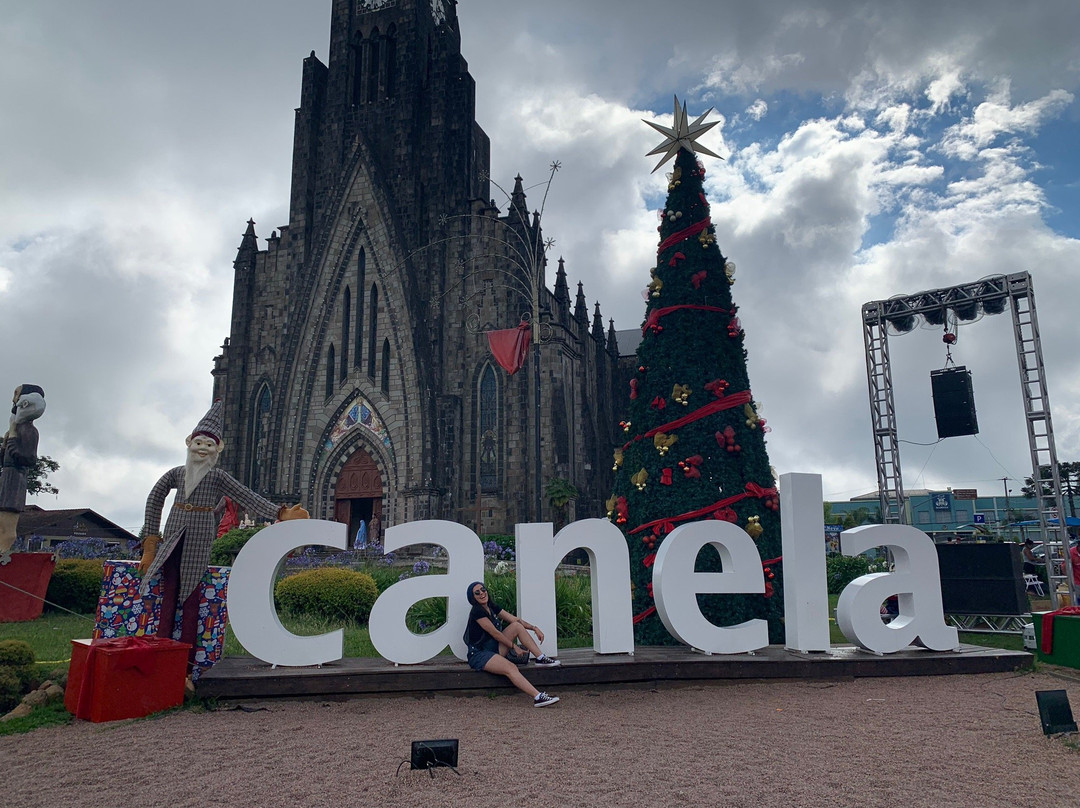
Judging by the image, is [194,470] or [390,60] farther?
[390,60]

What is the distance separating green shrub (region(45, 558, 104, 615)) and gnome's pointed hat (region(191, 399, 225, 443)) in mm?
7538

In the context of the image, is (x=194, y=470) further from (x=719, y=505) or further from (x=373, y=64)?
(x=373, y=64)

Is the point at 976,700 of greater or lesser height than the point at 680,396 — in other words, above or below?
below

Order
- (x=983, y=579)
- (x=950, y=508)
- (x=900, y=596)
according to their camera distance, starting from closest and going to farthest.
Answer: (x=900, y=596)
(x=983, y=579)
(x=950, y=508)

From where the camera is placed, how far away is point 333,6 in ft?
115

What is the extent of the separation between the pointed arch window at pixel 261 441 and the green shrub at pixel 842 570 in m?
21.3

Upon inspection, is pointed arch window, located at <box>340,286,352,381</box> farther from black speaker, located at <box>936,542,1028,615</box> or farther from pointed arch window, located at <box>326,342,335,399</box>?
black speaker, located at <box>936,542,1028,615</box>

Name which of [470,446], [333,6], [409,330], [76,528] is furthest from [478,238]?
[76,528]

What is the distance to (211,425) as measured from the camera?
820 centimetres

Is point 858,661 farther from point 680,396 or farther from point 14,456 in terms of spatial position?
point 14,456

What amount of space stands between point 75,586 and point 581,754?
40.4 feet

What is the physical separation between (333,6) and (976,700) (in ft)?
124

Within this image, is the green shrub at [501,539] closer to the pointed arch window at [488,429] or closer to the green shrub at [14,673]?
the pointed arch window at [488,429]

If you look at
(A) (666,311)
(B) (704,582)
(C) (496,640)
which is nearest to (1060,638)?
(B) (704,582)
